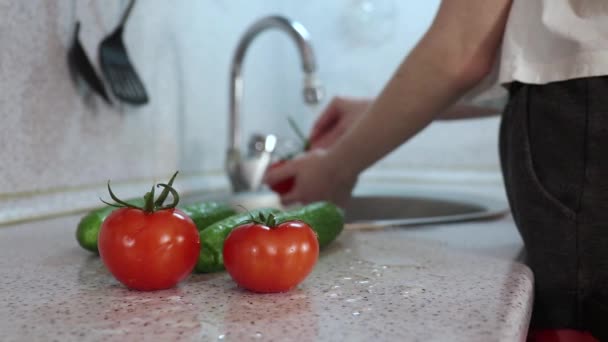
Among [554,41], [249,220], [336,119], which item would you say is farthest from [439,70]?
[336,119]

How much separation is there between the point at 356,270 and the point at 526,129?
0.23 meters

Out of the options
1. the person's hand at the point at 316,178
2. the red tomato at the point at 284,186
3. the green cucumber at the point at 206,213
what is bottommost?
the red tomato at the point at 284,186

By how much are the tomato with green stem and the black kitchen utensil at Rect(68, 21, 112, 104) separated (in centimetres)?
55

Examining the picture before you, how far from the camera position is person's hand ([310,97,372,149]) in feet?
3.67

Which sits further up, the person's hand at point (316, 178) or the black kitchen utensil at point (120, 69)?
the black kitchen utensil at point (120, 69)

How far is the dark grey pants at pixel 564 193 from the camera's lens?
21.6 inches

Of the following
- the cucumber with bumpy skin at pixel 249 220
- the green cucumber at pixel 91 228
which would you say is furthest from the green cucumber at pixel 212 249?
the green cucumber at pixel 91 228

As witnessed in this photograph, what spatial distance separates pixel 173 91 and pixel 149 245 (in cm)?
88

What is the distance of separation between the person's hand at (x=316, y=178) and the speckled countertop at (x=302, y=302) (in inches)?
8.1

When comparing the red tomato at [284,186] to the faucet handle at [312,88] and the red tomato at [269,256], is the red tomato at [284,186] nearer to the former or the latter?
the faucet handle at [312,88]

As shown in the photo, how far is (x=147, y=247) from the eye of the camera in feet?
1.60

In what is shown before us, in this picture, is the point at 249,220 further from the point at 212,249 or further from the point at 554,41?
the point at 554,41

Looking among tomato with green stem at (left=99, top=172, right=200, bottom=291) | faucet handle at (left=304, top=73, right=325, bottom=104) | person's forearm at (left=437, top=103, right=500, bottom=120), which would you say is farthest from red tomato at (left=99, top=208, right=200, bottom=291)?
faucet handle at (left=304, top=73, right=325, bottom=104)

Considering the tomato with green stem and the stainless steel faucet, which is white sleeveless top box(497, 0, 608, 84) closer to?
the tomato with green stem
